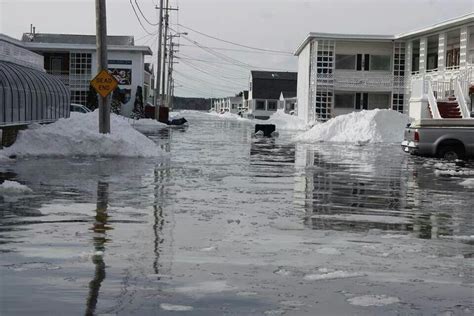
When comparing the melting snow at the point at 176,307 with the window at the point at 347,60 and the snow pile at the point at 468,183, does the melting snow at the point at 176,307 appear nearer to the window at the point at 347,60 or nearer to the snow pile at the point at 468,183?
the snow pile at the point at 468,183

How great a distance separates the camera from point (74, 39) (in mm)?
71562

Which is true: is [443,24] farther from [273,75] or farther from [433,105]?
[273,75]

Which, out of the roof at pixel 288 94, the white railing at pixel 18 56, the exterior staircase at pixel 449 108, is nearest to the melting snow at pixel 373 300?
the white railing at pixel 18 56

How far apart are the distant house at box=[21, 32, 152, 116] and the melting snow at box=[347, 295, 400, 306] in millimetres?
55329

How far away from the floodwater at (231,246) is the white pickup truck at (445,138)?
6952 millimetres

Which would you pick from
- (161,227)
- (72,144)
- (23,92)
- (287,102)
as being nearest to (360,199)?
(161,227)

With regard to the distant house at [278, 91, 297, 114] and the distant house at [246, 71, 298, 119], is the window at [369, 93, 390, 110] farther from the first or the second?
the distant house at [246, 71, 298, 119]

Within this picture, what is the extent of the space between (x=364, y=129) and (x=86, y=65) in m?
31.8

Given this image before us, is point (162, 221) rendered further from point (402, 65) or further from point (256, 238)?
point (402, 65)

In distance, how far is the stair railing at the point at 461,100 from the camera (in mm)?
32281

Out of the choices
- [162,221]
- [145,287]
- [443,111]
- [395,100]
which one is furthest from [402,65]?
[145,287]

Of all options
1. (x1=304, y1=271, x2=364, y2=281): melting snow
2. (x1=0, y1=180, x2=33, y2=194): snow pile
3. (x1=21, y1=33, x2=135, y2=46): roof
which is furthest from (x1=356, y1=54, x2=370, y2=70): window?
(x1=304, y1=271, x2=364, y2=281): melting snow

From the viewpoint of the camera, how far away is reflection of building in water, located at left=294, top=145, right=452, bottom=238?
993cm

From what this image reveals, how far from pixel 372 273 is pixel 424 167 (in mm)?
14581
